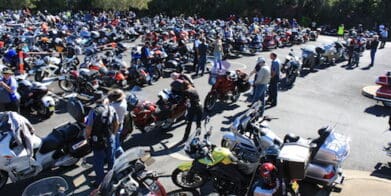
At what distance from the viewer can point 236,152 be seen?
25.9 feet

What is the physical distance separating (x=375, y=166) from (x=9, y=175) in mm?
7326

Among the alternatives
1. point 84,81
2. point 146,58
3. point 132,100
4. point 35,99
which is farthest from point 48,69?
point 132,100

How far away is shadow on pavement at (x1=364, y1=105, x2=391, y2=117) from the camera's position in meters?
12.8

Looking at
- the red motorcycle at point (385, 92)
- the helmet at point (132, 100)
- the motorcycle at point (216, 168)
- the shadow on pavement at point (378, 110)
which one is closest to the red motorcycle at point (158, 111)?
the helmet at point (132, 100)

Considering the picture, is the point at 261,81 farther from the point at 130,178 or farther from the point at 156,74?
the point at 130,178

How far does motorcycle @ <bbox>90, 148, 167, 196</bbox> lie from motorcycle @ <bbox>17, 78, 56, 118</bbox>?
593 centimetres

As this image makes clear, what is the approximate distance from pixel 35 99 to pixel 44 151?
3.73m

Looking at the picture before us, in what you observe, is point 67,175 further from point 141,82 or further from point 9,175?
point 141,82

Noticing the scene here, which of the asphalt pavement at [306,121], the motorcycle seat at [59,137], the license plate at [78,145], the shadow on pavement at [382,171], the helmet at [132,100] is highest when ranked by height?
the helmet at [132,100]

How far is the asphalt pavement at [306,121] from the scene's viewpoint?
8.27 meters

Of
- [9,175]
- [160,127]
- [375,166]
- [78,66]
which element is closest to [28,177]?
[9,175]

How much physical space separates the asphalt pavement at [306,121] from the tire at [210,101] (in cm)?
25

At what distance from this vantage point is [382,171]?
855 cm

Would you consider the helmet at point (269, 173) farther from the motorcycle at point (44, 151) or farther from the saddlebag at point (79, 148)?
the motorcycle at point (44, 151)
